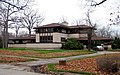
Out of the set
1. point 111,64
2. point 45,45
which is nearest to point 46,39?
point 45,45

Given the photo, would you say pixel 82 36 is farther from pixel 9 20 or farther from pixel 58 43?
pixel 9 20

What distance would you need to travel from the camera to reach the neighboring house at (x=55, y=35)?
5703cm

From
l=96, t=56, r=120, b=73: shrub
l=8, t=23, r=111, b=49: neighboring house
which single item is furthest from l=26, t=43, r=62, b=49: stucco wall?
l=96, t=56, r=120, b=73: shrub

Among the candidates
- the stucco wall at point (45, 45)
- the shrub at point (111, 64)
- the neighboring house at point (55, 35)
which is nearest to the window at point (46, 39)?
the neighboring house at point (55, 35)

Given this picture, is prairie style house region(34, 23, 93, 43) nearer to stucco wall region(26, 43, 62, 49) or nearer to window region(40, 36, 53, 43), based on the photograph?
window region(40, 36, 53, 43)

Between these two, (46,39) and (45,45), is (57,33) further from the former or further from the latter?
(45,45)

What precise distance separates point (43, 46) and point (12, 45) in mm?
13654

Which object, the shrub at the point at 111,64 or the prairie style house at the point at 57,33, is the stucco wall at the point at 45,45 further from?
the shrub at the point at 111,64

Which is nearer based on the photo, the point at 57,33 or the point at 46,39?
the point at 57,33

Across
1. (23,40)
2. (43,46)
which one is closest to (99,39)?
(43,46)


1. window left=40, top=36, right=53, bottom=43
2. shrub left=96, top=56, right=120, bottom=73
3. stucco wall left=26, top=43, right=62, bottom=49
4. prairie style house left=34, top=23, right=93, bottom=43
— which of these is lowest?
stucco wall left=26, top=43, right=62, bottom=49

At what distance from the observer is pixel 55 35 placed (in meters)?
57.9

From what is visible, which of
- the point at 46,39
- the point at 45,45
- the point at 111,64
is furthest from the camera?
the point at 46,39

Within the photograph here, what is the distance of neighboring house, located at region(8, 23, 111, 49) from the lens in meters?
57.0
